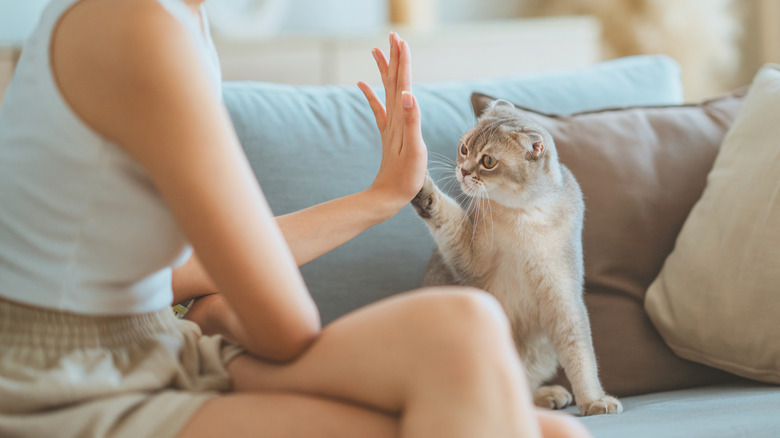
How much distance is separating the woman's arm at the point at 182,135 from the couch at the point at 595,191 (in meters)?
0.58

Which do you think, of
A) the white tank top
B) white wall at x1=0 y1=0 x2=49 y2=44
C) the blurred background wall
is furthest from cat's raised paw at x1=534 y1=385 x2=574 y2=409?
white wall at x1=0 y1=0 x2=49 y2=44

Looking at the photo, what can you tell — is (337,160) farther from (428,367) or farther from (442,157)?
(428,367)

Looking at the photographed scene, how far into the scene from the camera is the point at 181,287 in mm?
1156

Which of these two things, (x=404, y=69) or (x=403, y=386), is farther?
(x=404, y=69)

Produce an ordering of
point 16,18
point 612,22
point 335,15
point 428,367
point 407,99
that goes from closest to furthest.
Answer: point 428,367 → point 407,99 → point 16,18 → point 612,22 → point 335,15

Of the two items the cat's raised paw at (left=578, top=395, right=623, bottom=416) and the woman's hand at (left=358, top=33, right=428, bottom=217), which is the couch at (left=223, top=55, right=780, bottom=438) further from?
the woman's hand at (left=358, top=33, right=428, bottom=217)

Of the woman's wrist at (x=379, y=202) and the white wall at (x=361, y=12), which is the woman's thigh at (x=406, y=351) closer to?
the woman's wrist at (x=379, y=202)

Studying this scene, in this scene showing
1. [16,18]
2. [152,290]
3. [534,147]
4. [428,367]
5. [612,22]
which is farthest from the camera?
[612,22]

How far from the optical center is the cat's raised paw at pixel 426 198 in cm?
124

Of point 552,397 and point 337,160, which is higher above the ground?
point 337,160

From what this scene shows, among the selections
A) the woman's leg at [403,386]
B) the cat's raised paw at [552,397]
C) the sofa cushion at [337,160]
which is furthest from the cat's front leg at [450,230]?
the woman's leg at [403,386]

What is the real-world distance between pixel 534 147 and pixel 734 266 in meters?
0.38

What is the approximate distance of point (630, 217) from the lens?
1350 mm

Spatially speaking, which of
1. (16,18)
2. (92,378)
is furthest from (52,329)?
(16,18)
